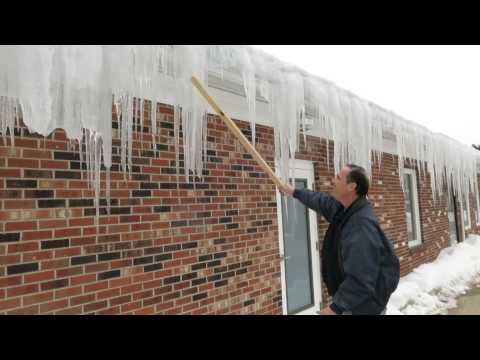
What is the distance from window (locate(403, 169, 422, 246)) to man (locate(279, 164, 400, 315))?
265 inches

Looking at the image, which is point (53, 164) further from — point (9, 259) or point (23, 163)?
point (9, 259)

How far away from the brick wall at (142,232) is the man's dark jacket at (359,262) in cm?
142

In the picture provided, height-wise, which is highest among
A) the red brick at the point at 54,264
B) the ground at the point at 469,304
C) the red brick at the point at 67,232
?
the red brick at the point at 67,232

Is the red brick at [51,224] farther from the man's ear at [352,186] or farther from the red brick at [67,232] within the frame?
the man's ear at [352,186]

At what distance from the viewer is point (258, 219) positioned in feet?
13.5

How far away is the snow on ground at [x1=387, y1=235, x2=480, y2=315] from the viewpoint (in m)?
5.80

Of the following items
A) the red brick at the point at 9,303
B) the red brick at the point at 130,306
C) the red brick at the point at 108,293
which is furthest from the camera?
the red brick at the point at 130,306

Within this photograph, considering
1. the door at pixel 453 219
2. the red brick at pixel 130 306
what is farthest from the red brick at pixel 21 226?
the door at pixel 453 219

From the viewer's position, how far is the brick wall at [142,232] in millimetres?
2297

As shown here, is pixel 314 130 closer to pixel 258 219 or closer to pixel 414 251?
pixel 258 219

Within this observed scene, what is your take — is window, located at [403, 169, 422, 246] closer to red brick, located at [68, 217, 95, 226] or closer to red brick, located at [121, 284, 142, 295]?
red brick, located at [121, 284, 142, 295]

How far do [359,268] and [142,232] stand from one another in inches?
66.7

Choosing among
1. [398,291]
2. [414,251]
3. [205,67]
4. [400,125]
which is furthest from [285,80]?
[414,251]

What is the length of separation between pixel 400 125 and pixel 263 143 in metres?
2.74
